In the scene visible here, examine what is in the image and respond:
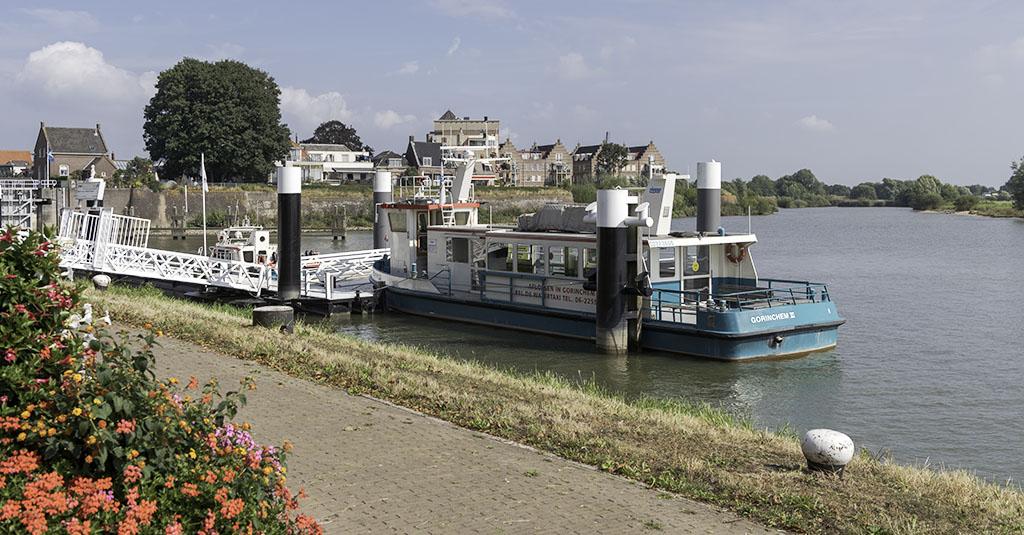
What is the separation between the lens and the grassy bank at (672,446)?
8805mm

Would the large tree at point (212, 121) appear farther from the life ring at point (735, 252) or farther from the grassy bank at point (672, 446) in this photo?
the grassy bank at point (672, 446)

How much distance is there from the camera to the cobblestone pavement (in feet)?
26.9

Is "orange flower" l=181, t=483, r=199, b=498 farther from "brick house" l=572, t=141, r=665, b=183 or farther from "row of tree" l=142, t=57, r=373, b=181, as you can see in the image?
"brick house" l=572, t=141, r=665, b=183

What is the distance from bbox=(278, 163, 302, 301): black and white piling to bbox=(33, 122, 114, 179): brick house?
77.7 meters

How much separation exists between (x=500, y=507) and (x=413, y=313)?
22.2 m

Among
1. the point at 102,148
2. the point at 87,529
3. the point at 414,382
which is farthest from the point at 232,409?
the point at 102,148

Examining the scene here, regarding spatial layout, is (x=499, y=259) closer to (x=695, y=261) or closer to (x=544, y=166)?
(x=695, y=261)

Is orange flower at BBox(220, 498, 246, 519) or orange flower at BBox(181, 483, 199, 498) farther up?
orange flower at BBox(181, 483, 199, 498)

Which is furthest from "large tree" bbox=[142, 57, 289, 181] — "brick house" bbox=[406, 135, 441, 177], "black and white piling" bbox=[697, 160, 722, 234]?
"black and white piling" bbox=[697, 160, 722, 234]

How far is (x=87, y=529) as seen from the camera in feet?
17.9

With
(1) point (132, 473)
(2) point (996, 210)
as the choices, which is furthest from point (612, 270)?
(2) point (996, 210)

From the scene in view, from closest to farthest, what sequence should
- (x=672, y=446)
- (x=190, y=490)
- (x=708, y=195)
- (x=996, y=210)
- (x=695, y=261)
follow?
(x=190, y=490) < (x=672, y=446) < (x=695, y=261) < (x=708, y=195) < (x=996, y=210)

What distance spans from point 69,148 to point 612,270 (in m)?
93.1

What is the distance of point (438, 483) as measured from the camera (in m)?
9.23
